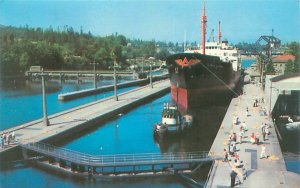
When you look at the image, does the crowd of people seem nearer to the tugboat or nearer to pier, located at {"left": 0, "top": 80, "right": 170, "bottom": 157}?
the tugboat

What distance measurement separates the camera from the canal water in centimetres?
2189

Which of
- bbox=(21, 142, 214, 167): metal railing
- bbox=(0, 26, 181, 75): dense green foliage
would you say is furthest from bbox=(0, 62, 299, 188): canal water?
bbox=(0, 26, 181, 75): dense green foliage

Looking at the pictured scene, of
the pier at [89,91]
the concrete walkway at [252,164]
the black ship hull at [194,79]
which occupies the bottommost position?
the concrete walkway at [252,164]

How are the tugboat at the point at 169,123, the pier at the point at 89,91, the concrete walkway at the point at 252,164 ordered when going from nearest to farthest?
1. the concrete walkway at the point at 252,164
2. the tugboat at the point at 169,123
3. the pier at the point at 89,91

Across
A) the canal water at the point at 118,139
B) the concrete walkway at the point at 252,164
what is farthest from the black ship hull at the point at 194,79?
the concrete walkway at the point at 252,164

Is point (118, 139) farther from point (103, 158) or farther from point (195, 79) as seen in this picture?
point (195, 79)

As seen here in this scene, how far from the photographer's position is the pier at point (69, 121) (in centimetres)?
2738

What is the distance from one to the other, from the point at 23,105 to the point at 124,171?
33182mm

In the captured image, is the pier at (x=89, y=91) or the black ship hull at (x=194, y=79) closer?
the black ship hull at (x=194, y=79)

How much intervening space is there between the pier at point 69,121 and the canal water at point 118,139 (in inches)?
26.3

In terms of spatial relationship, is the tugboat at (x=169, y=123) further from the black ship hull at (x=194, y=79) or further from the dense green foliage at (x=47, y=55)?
the dense green foliage at (x=47, y=55)

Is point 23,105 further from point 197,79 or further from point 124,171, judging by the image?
point 124,171

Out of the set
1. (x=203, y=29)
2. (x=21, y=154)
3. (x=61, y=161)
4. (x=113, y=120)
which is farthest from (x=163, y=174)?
(x=203, y=29)

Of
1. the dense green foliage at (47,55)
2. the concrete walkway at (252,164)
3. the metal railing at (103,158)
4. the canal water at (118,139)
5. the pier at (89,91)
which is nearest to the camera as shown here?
the concrete walkway at (252,164)
